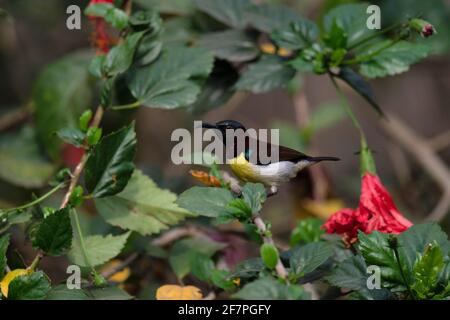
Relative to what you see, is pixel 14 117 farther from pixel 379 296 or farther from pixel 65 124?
pixel 379 296

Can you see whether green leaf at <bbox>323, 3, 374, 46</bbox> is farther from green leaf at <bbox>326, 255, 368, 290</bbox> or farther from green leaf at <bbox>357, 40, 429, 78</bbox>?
green leaf at <bbox>326, 255, 368, 290</bbox>

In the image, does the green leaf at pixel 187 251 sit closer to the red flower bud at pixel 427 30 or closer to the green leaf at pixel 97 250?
the green leaf at pixel 97 250

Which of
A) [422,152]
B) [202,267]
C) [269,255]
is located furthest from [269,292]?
[422,152]

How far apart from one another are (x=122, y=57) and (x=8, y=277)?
32 cm

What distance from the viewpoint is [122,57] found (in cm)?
→ 95

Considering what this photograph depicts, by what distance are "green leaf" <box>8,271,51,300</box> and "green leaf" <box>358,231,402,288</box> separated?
32 centimetres

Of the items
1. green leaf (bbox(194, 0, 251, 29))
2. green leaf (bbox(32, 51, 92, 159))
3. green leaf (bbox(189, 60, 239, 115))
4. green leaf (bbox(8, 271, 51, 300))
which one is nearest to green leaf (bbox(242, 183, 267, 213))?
green leaf (bbox(8, 271, 51, 300))

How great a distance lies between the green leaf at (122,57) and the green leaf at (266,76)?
164mm

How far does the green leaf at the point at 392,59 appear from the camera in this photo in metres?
0.96

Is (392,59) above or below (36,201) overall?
above

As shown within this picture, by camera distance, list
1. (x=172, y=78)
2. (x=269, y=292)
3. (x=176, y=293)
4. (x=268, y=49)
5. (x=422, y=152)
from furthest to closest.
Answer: (x=422, y=152)
(x=268, y=49)
(x=172, y=78)
(x=176, y=293)
(x=269, y=292)

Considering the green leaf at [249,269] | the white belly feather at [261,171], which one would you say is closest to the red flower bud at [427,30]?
the white belly feather at [261,171]

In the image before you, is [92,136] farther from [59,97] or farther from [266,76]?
[59,97]
